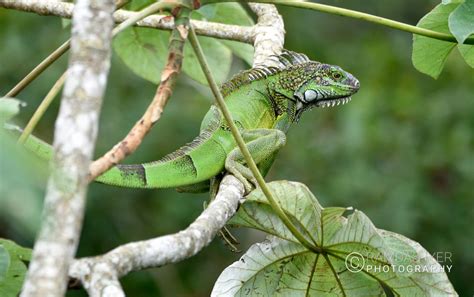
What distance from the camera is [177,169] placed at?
11.8 feet

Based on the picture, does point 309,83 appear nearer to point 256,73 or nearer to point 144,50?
point 256,73

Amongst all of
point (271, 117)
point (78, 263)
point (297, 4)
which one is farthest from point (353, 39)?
point (78, 263)

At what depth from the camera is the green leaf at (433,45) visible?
3291mm

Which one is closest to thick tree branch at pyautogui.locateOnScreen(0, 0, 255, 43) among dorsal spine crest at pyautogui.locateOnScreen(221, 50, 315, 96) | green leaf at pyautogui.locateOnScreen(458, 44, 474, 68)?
dorsal spine crest at pyautogui.locateOnScreen(221, 50, 315, 96)

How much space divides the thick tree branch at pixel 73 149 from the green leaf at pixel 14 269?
1088 millimetres

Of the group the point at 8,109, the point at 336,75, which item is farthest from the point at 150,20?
the point at 8,109

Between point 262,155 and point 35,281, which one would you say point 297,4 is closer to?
point 262,155

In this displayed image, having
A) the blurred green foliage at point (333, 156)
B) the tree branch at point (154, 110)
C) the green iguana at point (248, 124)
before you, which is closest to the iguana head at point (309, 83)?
the green iguana at point (248, 124)

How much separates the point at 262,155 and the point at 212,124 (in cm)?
25

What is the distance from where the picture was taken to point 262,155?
3.79m

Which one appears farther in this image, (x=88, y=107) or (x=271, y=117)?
(x=271, y=117)

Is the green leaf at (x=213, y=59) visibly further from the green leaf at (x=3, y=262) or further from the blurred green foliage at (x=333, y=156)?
the blurred green foliage at (x=333, y=156)

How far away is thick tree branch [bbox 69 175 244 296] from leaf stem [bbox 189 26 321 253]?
0.20 meters

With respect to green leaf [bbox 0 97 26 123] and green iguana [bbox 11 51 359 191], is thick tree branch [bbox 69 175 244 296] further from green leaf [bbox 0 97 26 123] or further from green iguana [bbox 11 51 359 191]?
green iguana [bbox 11 51 359 191]
